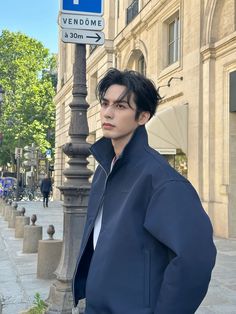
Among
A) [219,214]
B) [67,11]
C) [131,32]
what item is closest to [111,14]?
[131,32]

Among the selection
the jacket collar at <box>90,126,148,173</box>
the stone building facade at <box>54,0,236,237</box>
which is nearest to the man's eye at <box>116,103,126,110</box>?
the jacket collar at <box>90,126,148,173</box>

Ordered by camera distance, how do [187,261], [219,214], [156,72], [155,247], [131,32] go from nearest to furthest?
[187,261]
[155,247]
[219,214]
[156,72]
[131,32]

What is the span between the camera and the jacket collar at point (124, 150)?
73.4 inches

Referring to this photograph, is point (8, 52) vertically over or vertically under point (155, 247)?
over

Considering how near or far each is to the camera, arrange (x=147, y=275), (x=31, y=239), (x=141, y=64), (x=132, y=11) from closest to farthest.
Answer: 1. (x=147, y=275)
2. (x=31, y=239)
3. (x=132, y=11)
4. (x=141, y=64)

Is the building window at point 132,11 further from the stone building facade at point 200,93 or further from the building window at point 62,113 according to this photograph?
the building window at point 62,113

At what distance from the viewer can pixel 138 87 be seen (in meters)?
1.89

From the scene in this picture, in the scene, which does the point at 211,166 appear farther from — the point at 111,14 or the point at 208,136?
the point at 111,14

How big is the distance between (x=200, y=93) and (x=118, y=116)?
36.4 feet

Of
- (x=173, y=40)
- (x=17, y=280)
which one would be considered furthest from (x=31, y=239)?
(x=173, y=40)

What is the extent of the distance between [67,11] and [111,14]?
688 inches

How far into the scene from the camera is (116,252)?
173 cm

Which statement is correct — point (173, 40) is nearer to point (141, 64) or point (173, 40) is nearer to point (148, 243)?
point (141, 64)

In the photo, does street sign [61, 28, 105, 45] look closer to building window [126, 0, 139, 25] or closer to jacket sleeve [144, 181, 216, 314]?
jacket sleeve [144, 181, 216, 314]
